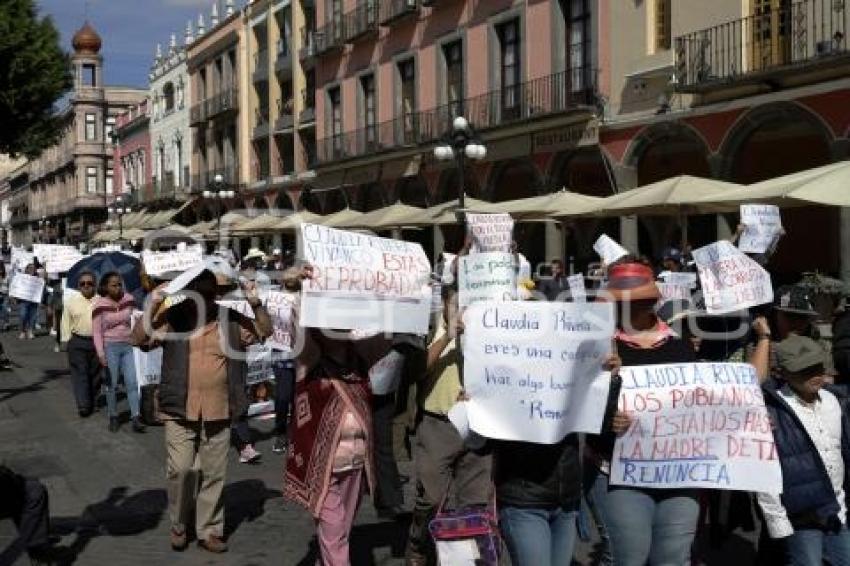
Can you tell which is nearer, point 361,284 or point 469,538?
point 469,538

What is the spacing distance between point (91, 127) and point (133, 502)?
73893mm

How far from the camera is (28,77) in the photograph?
16.1 metres

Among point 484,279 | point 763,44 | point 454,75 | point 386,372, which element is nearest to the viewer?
point 386,372

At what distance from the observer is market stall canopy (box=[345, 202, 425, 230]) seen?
2178cm

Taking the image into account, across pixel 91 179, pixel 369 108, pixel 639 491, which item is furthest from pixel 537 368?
pixel 91 179

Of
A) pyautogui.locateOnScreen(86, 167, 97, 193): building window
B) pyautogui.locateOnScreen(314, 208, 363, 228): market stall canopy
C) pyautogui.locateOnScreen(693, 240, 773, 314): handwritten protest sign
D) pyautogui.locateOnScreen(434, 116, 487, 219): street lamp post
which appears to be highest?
pyautogui.locateOnScreen(86, 167, 97, 193): building window

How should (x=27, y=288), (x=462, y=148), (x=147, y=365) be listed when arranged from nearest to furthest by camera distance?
(x=147, y=365) < (x=462, y=148) < (x=27, y=288)

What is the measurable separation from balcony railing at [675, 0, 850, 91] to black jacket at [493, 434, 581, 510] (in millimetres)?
12945

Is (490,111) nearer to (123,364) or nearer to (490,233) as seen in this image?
(123,364)

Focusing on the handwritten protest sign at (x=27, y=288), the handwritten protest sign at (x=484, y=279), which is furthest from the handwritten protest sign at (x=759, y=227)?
the handwritten protest sign at (x=27, y=288)

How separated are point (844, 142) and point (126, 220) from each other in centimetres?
4580

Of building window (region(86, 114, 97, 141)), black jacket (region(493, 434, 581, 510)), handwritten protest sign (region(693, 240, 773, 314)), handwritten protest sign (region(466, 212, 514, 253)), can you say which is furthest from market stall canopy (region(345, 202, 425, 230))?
building window (region(86, 114, 97, 141))

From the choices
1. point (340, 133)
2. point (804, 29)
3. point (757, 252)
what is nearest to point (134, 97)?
point (340, 133)

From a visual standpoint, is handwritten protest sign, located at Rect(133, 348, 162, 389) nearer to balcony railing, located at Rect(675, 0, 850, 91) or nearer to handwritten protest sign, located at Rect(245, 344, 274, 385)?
handwritten protest sign, located at Rect(245, 344, 274, 385)
